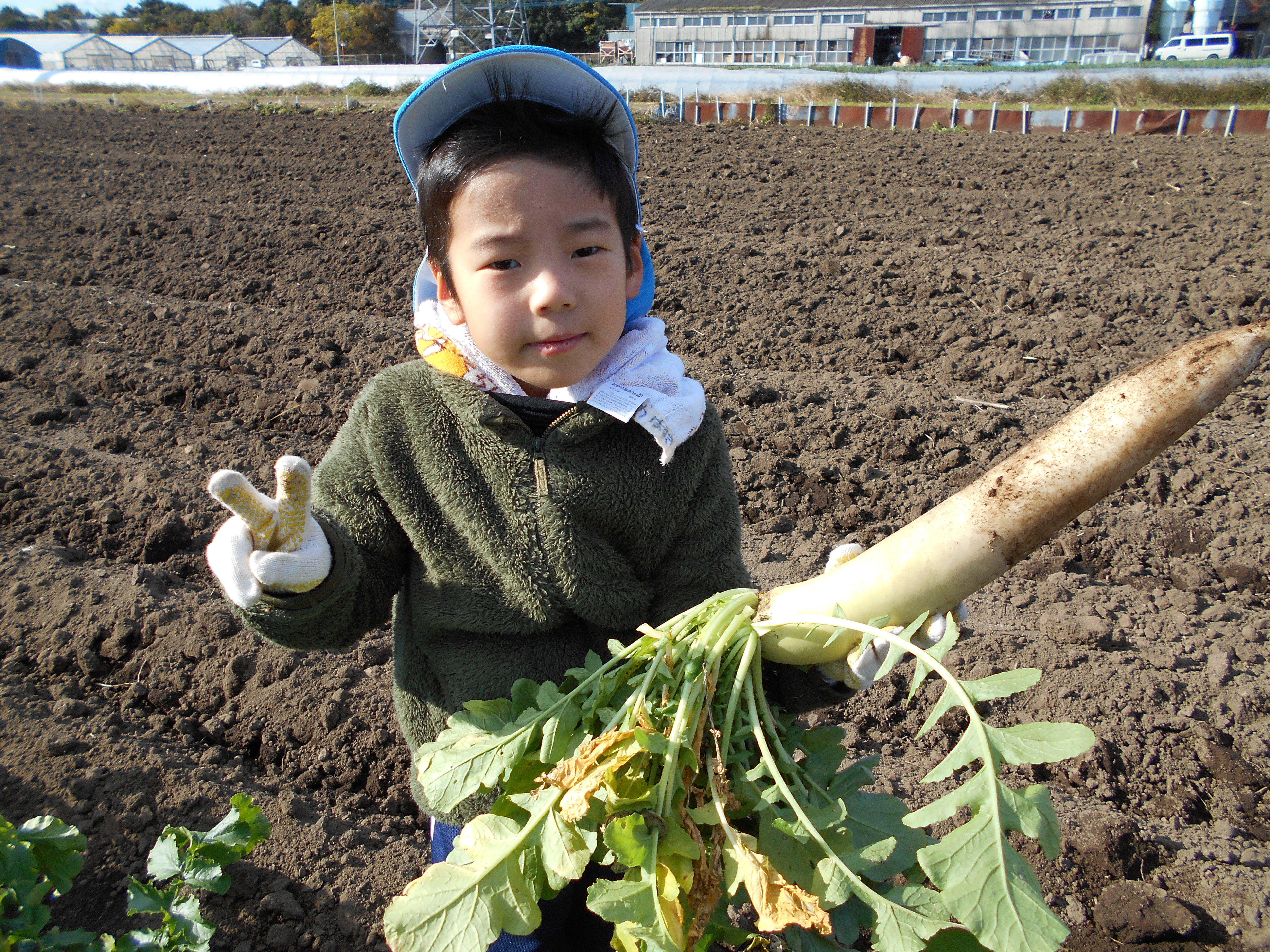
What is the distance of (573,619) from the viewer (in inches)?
68.1

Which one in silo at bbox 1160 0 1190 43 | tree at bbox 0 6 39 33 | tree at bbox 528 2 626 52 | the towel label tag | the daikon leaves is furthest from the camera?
tree at bbox 0 6 39 33

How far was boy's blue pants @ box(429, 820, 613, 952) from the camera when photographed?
174cm

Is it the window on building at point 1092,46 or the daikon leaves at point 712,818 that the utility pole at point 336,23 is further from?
the daikon leaves at point 712,818

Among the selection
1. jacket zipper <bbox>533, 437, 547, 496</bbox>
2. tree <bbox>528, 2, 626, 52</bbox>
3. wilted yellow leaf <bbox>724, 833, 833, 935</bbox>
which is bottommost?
wilted yellow leaf <bbox>724, 833, 833, 935</bbox>

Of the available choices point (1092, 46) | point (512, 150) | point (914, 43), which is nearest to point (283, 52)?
point (914, 43)

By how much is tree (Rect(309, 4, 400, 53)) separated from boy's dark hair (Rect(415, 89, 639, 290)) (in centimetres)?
6123

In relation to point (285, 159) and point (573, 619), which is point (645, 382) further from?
point (285, 159)

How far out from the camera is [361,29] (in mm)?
56594

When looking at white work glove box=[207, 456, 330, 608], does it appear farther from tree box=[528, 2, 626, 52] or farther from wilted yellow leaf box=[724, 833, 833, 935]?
tree box=[528, 2, 626, 52]

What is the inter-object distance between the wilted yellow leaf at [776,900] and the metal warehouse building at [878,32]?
133ft

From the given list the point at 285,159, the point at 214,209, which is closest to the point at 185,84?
the point at 285,159

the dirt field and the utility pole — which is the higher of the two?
the utility pole

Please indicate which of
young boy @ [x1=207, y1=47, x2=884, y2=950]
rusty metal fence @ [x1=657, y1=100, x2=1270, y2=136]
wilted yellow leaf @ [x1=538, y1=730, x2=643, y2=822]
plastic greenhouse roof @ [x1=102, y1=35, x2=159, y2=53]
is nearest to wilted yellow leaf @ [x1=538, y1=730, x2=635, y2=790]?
wilted yellow leaf @ [x1=538, y1=730, x2=643, y2=822]

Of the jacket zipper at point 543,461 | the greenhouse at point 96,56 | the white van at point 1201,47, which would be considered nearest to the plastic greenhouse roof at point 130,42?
the greenhouse at point 96,56
